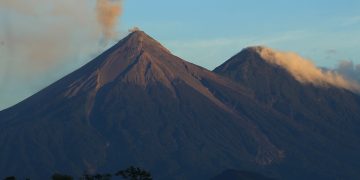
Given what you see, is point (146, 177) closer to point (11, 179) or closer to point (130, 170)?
point (130, 170)

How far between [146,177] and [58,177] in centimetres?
820

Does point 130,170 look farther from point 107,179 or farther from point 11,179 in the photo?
point 11,179

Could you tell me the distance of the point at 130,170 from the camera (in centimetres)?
12219

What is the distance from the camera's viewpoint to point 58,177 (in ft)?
391

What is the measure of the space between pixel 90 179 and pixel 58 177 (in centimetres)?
361

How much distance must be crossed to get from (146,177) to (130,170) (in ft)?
6.27

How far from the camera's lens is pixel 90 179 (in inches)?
4786

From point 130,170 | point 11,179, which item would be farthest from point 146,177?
point 11,179

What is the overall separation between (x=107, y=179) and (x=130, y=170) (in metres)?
2.58

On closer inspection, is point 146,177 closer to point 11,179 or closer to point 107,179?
point 107,179

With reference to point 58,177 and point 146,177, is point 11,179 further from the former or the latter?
point 146,177

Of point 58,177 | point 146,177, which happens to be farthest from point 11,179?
point 146,177

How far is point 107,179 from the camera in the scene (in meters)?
123

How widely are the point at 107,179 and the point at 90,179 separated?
221cm
